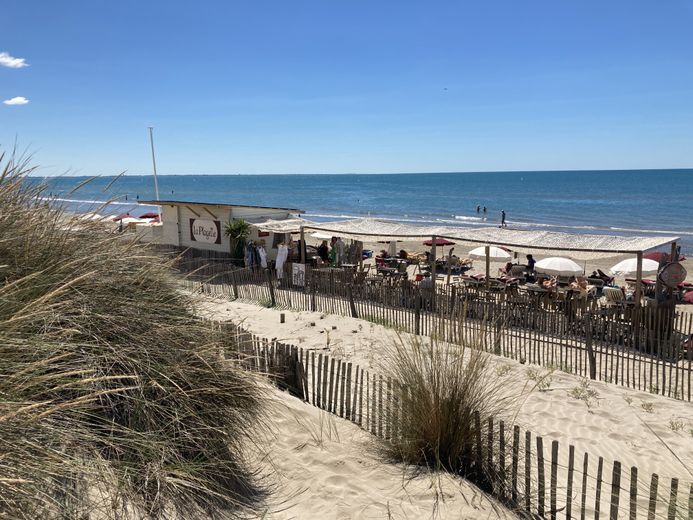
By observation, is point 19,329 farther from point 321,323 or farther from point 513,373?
point 321,323

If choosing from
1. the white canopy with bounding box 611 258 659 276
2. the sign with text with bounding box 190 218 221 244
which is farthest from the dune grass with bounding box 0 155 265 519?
the sign with text with bounding box 190 218 221 244

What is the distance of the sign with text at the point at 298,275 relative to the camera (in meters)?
14.4

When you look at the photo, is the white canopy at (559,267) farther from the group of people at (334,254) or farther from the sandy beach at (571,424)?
the sandy beach at (571,424)

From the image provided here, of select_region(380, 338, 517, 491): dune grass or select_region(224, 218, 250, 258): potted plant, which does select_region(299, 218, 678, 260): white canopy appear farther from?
select_region(380, 338, 517, 491): dune grass

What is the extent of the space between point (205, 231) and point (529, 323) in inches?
506

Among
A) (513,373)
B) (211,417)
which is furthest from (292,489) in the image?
(513,373)

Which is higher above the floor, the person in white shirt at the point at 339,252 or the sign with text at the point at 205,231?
the sign with text at the point at 205,231

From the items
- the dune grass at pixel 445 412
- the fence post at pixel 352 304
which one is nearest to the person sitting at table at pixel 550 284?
the fence post at pixel 352 304

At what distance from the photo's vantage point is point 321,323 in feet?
39.1

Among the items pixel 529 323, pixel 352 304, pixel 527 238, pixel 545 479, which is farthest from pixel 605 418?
pixel 527 238

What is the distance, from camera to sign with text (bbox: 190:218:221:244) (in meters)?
19.5

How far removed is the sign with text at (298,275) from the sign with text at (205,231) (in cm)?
562

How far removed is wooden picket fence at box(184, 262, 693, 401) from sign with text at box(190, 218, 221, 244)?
11.1 feet

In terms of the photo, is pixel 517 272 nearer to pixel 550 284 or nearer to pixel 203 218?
pixel 550 284
